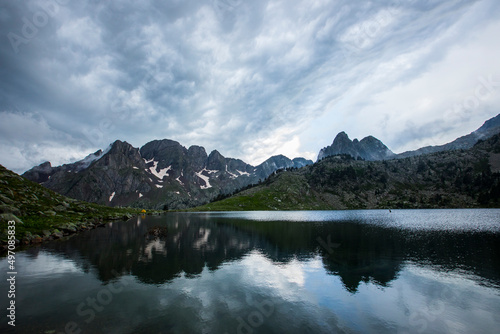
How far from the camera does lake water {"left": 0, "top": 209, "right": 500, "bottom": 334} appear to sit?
18312 millimetres

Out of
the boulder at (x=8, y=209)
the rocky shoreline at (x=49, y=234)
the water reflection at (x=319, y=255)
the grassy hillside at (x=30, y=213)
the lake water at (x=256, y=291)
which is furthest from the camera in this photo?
the boulder at (x=8, y=209)

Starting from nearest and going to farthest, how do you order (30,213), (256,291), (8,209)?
(256,291) < (8,209) < (30,213)

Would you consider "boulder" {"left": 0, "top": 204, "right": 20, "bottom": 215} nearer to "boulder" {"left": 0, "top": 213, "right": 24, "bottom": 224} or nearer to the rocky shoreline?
the rocky shoreline

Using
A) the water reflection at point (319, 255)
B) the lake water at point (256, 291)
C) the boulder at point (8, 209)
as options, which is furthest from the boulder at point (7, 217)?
the lake water at point (256, 291)

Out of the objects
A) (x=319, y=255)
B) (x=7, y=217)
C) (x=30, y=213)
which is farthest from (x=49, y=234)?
(x=319, y=255)

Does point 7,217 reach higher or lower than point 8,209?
lower

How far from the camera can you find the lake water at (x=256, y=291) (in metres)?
18.3

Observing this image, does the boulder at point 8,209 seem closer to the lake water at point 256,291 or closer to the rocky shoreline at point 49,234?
the rocky shoreline at point 49,234

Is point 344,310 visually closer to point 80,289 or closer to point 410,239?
point 80,289

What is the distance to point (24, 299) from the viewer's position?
885 inches

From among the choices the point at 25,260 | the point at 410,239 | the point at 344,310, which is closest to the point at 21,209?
the point at 25,260

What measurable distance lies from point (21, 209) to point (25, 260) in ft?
107

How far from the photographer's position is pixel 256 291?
1018 inches

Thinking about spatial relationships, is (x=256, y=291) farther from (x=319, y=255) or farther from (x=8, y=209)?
(x=8, y=209)
